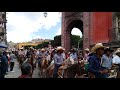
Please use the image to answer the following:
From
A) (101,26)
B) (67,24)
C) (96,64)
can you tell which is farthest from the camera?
(67,24)

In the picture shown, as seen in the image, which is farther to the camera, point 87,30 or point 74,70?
point 87,30

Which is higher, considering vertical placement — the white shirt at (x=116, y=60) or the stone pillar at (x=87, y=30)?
the stone pillar at (x=87, y=30)

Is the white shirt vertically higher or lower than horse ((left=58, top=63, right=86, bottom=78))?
higher

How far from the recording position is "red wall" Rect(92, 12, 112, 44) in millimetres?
19781

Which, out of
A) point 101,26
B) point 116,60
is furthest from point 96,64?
point 101,26

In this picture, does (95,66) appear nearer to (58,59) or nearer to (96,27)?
(58,59)

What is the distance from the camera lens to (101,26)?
20547mm

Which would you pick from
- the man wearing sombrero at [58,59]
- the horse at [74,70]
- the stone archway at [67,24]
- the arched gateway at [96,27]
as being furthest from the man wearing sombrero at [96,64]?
the stone archway at [67,24]

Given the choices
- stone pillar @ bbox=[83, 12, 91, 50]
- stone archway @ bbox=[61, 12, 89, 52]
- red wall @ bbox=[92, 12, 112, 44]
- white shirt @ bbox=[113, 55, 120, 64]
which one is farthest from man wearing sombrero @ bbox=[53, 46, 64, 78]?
stone archway @ bbox=[61, 12, 89, 52]

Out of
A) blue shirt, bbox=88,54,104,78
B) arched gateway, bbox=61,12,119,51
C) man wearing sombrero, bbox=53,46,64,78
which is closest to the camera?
blue shirt, bbox=88,54,104,78

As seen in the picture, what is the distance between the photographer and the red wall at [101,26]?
64.9ft

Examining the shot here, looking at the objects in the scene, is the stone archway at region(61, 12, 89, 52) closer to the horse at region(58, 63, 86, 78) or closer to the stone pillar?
the stone pillar

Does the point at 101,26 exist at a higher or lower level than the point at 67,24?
lower

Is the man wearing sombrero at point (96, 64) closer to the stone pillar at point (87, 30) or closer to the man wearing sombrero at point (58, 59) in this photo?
the man wearing sombrero at point (58, 59)
